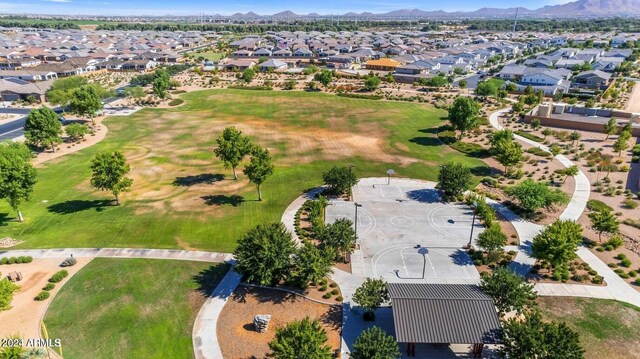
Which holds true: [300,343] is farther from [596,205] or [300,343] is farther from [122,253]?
[596,205]

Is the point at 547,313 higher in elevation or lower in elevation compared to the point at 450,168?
lower

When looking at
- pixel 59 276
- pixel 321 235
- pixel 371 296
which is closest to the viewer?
pixel 371 296

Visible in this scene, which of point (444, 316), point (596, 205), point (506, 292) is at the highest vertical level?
point (506, 292)

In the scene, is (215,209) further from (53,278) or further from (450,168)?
(450,168)

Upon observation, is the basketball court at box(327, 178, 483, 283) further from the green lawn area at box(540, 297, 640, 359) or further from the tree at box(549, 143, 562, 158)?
the tree at box(549, 143, 562, 158)

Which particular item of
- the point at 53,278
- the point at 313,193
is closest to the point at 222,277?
the point at 53,278

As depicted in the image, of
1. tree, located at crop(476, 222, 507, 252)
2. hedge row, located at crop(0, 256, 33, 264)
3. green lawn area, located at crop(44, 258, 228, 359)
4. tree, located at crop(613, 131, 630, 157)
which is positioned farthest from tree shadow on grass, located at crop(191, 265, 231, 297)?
tree, located at crop(613, 131, 630, 157)

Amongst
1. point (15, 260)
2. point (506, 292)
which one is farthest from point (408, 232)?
point (15, 260)
